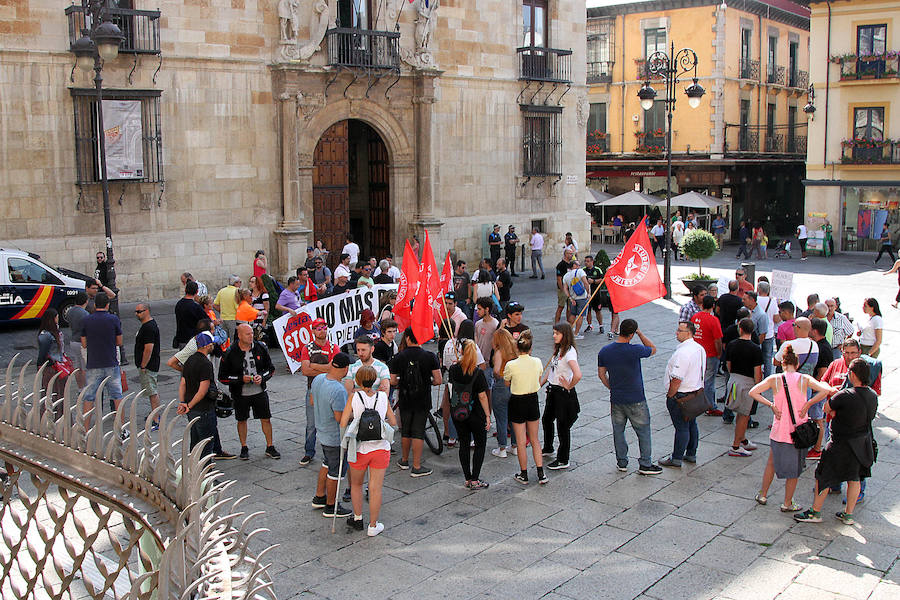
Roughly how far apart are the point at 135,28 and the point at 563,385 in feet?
46.3

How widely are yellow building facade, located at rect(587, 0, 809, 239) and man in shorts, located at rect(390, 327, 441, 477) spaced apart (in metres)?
30.6

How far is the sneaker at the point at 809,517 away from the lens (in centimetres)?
837

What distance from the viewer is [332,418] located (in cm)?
835

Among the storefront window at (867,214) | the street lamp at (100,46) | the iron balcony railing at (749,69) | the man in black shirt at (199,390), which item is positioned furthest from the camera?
the iron balcony railing at (749,69)

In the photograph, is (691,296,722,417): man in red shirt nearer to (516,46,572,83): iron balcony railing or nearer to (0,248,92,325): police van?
(0,248,92,325): police van

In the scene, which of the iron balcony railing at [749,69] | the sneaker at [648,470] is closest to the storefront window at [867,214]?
the iron balcony railing at [749,69]

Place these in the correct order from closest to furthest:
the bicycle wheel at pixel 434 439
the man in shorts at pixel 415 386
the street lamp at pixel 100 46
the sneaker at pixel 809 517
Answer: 1. the sneaker at pixel 809 517
2. the man in shorts at pixel 415 386
3. the bicycle wheel at pixel 434 439
4. the street lamp at pixel 100 46

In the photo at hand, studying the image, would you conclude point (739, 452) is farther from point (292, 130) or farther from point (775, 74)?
point (775, 74)

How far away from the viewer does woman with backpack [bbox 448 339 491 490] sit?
9.12 meters

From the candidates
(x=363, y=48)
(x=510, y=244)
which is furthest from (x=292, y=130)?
(x=510, y=244)

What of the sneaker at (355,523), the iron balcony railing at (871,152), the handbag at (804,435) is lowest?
the sneaker at (355,523)

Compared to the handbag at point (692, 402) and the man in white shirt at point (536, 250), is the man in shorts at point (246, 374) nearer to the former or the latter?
the handbag at point (692, 402)

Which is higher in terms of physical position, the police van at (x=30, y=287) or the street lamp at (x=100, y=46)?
the street lamp at (x=100, y=46)

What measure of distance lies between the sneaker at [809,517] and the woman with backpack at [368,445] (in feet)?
12.4
